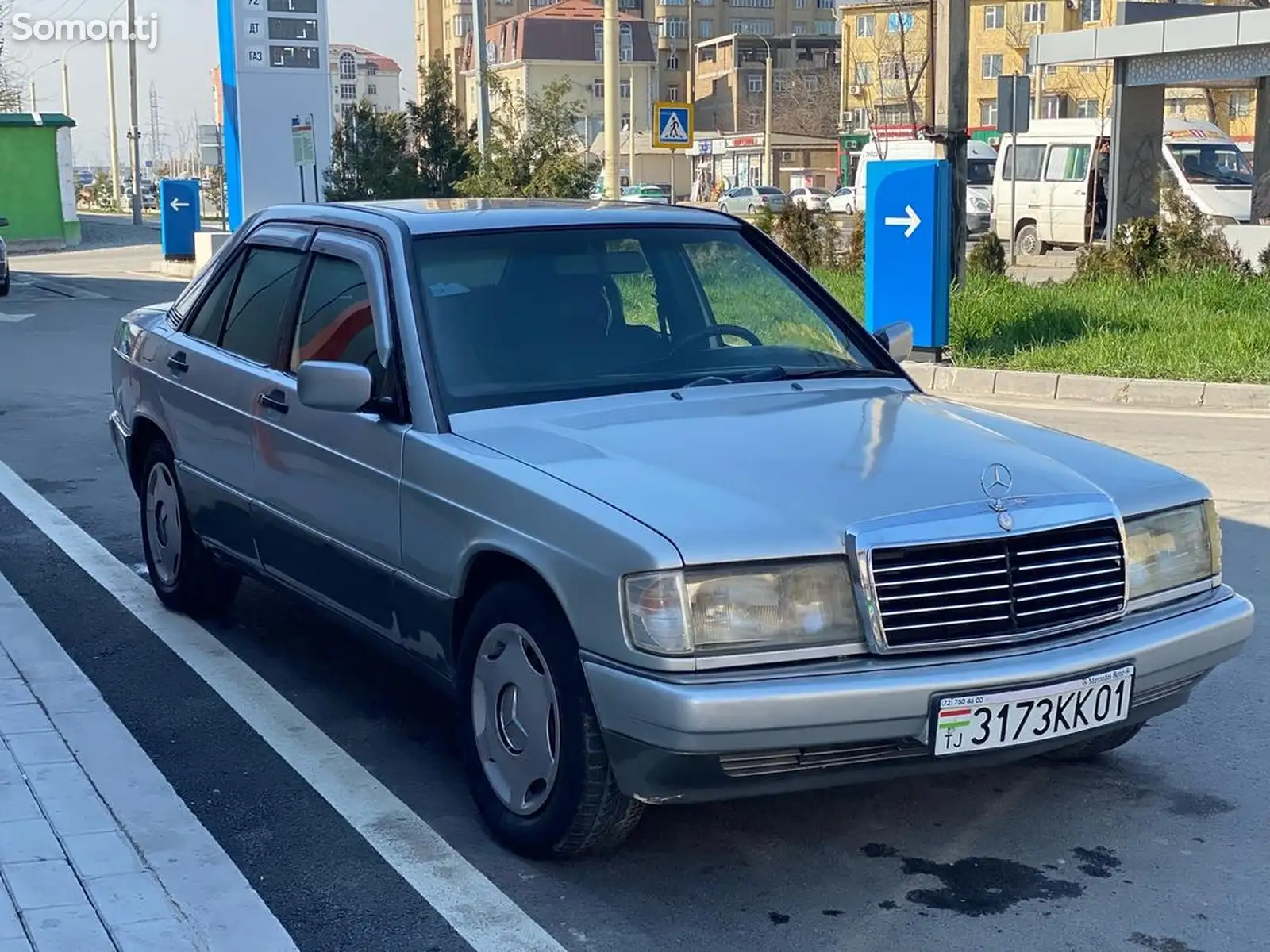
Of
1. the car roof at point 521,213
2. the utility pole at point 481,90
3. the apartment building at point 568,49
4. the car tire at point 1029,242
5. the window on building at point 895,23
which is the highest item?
the apartment building at point 568,49

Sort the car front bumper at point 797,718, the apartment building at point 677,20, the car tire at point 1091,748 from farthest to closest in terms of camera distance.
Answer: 1. the apartment building at point 677,20
2. the car tire at point 1091,748
3. the car front bumper at point 797,718

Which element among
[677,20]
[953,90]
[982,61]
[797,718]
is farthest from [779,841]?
[677,20]

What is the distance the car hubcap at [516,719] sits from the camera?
12.5 ft

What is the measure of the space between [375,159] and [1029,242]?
12.6 meters

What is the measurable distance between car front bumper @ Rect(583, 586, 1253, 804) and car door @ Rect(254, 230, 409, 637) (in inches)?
45.5

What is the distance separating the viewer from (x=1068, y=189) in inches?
1144

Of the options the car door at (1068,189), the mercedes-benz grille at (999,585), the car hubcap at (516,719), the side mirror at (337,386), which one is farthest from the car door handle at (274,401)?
the car door at (1068,189)

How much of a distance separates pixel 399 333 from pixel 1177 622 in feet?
7.41

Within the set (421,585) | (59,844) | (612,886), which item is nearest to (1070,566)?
(612,886)

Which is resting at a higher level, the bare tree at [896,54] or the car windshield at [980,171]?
the bare tree at [896,54]

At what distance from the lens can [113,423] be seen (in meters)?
6.89

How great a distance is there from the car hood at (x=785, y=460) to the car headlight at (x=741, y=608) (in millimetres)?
50

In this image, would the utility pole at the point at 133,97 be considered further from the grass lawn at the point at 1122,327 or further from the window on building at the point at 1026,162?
the grass lawn at the point at 1122,327

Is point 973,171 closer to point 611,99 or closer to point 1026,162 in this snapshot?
point 1026,162
